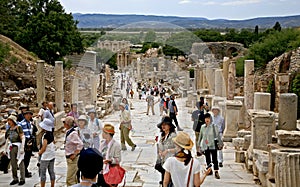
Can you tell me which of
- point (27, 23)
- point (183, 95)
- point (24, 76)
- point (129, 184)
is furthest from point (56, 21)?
point (129, 184)

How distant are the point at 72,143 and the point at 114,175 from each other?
1323 mm

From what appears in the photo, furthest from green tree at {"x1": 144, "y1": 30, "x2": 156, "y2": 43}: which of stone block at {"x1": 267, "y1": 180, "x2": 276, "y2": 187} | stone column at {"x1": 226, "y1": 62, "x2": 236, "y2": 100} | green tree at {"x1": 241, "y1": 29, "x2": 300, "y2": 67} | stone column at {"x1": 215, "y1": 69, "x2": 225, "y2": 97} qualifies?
Result: stone block at {"x1": 267, "y1": 180, "x2": 276, "y2": 187}

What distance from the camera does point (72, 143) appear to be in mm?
6844

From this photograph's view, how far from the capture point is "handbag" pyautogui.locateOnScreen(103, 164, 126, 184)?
18.7 feet

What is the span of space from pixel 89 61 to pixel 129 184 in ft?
36.5

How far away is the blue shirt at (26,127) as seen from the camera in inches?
327

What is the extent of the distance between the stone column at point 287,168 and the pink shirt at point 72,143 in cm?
299

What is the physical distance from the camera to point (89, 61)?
18.8 m

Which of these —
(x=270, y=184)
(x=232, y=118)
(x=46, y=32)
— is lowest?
(x=270, y=184)

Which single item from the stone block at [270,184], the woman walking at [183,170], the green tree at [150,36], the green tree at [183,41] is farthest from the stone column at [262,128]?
the green tree at [150,36]

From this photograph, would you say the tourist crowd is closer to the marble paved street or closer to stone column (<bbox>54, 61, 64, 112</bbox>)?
the marble paved street

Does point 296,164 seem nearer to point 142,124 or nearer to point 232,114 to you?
point 232,114

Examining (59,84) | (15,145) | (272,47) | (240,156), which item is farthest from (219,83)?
(272,47)

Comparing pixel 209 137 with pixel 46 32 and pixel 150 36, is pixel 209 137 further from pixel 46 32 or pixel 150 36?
pixel 46 32
